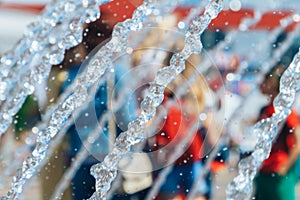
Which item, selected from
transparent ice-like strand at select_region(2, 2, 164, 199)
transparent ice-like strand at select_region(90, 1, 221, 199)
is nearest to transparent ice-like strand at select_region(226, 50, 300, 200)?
transparent ice-like strand at select_region(90, 1, 221, 199)

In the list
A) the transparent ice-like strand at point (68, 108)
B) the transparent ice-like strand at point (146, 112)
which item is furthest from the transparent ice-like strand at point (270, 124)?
the transparent ice-like strand at point (68, 108)

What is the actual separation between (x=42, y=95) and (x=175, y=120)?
45 cm

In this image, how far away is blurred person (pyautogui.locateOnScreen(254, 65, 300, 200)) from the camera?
1725 millimetres

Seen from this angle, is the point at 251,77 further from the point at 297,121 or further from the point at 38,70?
the point at 38,70

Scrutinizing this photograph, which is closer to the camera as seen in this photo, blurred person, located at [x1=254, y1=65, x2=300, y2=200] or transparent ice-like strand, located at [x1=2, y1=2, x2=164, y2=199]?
transparent ice-like strand, located at [x1=2, y1=2, x2=164, y2=199]

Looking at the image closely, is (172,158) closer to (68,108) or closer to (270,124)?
(68,108)

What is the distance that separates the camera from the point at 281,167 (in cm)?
174

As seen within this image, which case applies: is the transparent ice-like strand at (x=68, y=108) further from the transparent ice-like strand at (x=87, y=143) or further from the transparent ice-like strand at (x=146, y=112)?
the transparent ice-like strand at (x=87, y=143)

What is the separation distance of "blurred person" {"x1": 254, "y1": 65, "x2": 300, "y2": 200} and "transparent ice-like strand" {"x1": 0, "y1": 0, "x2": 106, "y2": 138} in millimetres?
883

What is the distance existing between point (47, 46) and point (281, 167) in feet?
3.16

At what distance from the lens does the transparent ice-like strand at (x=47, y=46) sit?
1032 millimetres

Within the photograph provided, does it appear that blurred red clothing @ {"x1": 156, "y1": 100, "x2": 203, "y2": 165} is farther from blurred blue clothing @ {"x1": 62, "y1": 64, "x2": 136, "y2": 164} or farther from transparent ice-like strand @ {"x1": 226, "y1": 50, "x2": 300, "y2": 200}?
transparent ice-like strand @ {"x1": 226, "y1": 50, "x2": 300, "y2": 200}

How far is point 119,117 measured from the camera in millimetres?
1749

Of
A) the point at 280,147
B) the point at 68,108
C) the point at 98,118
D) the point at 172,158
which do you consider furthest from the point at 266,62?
the point at 68,108
